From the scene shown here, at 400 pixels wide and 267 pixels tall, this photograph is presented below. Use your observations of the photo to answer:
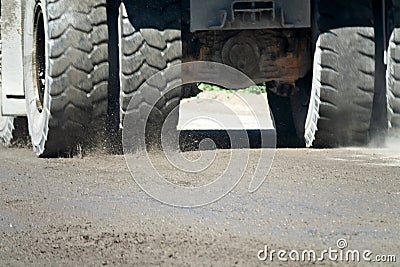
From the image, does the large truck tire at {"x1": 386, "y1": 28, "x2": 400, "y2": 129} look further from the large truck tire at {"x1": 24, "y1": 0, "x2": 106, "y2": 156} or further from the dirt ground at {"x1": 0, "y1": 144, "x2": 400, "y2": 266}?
the large truck tire at {"x1": 24, "y1": 0, "x2": 106, "y2": 156}

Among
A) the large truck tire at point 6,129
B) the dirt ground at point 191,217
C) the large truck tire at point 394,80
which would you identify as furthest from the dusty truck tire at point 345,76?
the large truck tire at point 6,129

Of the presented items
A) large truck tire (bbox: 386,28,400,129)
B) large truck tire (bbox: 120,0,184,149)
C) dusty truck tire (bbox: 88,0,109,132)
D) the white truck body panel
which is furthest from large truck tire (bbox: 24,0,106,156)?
large truck tire (bbox: 386,28,400,129)

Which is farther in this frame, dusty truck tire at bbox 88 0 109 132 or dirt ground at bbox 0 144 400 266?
dusty truck tire at bbox 88 0 109 132

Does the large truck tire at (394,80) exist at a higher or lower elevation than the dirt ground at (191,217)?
higher

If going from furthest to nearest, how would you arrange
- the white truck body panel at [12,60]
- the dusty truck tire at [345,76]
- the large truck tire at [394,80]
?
the white truck body panel at [12,60] → the large truck tire at [394,80] → the dusty truck tire at [345,76]

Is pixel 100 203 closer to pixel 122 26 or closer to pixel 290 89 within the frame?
pixel 122 26

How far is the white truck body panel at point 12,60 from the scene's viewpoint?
31.9 feet

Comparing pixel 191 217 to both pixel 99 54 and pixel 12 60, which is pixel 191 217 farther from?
pixel 12 60

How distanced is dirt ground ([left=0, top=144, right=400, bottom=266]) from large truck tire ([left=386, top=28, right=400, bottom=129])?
1091 millimetres

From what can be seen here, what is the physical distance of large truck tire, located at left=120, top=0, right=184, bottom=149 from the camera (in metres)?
8.40

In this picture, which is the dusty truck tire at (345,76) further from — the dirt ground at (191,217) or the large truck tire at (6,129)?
the large truck tire at (6,129)

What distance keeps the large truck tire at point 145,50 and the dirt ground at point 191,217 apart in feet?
2.16

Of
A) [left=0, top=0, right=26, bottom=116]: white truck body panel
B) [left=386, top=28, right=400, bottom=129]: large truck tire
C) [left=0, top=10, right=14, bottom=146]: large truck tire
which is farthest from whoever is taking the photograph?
[left=0, top=10, right=14, bottom=146]: large truck tire

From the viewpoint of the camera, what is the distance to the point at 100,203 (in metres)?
6.23
